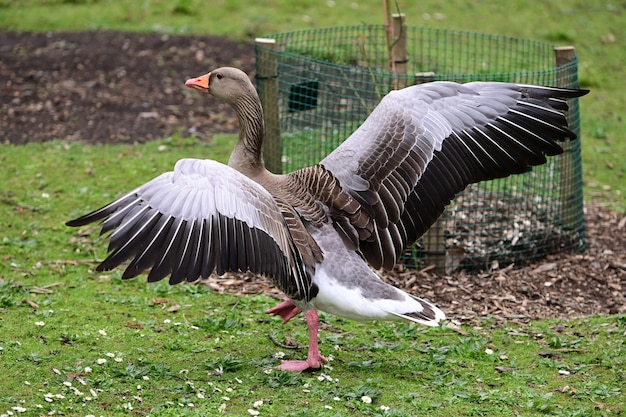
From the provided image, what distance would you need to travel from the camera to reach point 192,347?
5547mm

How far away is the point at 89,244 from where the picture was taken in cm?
729

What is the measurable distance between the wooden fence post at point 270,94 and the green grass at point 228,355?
1.55m

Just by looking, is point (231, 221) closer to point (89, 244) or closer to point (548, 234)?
point (89, 244)

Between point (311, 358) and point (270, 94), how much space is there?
3046 millimetres

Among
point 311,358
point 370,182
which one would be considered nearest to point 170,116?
point 370,182

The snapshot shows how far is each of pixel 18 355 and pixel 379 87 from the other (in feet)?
11.8

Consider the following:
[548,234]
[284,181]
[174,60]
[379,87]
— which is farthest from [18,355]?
[174,60]

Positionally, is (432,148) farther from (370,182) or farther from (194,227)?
(194,227)

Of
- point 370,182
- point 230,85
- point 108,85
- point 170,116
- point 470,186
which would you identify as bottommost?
point 470,186

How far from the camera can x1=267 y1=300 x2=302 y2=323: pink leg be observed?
5.76m

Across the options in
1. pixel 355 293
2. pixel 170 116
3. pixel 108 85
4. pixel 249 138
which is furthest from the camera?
pixel 108 85

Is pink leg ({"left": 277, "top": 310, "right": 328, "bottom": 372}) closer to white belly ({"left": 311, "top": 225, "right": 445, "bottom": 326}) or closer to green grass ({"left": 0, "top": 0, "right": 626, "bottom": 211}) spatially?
white belly ({"left": 311, "top": 225, "right": 445, "bottom": 326})

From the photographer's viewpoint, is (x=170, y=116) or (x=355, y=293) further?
(x=170, y=116)

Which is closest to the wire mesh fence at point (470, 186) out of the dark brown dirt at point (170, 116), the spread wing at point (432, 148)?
the dark brown dirt at point (170, 116)
